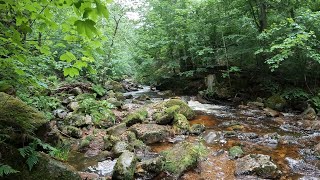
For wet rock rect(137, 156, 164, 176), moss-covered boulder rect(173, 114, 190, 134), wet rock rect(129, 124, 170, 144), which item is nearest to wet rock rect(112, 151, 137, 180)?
wet rock rect(137, 156, 164, 176)

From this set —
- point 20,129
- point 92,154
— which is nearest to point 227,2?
point 92,154

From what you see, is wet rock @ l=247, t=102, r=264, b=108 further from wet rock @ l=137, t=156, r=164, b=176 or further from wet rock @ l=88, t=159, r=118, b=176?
wet rock @ l=88, t=159, r=118, b=176

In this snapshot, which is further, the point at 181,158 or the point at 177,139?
the point at 177,139

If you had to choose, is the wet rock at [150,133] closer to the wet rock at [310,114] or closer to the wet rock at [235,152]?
the wet rock at [235,152]

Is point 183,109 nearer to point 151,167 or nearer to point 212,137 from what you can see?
point 212,137

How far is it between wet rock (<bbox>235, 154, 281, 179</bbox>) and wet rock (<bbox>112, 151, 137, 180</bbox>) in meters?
2.35

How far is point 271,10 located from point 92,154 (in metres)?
14.0

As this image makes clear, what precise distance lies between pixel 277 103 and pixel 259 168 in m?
8.25

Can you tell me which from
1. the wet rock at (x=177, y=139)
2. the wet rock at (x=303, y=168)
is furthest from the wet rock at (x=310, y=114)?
the wet rock at (x=177, y=139)

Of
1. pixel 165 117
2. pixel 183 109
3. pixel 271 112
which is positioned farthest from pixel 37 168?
pixel 271 112

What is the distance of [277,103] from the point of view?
12.7m

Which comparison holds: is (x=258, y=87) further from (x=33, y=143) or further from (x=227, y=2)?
(x=33, y=143)

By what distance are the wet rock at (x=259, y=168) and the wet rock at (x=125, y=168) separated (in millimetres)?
2353

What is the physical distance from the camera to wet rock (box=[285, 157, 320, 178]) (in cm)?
558
